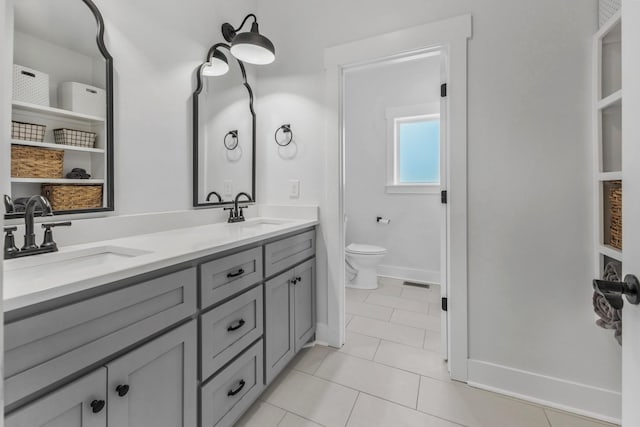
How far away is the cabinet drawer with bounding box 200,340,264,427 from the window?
8.84ft

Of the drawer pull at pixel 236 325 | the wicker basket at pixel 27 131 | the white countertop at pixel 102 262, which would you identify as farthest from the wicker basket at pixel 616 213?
the wicker basket at pixel 27 131

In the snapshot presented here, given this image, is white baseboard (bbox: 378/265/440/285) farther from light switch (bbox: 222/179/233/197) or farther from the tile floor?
light switch (bbox: 222/179/233/197)

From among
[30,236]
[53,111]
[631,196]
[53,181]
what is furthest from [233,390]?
[631,196]

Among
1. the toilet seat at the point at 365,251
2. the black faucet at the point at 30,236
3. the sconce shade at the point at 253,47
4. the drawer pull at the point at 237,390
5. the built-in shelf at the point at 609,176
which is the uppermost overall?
the sconce shade at the point at 253,47

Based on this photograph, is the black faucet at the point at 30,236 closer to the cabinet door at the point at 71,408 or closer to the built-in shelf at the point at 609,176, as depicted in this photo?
the cabinet door at the point at 71,408

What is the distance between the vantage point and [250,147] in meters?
2.26

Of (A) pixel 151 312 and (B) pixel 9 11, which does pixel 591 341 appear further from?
(B) pixel 9 11

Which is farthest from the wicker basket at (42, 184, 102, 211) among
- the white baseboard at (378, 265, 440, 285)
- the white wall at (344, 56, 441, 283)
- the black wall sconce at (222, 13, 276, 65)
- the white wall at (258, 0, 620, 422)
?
the white baseboard at (378, 265, 440, 285)

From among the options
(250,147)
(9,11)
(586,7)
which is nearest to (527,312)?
(586,7)

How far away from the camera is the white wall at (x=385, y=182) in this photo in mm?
3441

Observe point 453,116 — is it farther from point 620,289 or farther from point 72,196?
point 72,196

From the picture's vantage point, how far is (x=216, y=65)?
6.28ft

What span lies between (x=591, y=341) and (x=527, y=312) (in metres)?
0.29

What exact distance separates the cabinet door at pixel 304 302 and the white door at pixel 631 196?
1.43 metres
